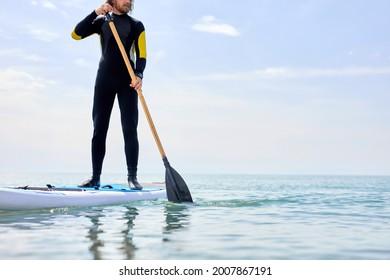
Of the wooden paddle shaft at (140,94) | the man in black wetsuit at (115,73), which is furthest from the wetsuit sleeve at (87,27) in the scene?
the wooden paddle shaft at (140,94)

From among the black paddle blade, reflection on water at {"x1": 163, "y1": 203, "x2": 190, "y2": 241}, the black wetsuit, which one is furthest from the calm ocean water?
the black wetsuit

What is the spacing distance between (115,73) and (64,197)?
7.69 ft

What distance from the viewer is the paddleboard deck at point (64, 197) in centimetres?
687

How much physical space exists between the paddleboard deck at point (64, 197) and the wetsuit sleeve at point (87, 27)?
2.61m

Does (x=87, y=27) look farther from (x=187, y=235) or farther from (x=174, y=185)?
(x=187, y=235)

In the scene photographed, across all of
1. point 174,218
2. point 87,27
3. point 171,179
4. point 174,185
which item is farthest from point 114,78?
point 174,218

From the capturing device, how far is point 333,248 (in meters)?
4.61

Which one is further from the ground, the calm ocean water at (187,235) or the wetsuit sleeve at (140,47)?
the wetsuit sleeve at (140,47)

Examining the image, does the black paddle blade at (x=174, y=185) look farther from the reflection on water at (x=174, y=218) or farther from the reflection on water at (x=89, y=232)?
the reflection on water at (x=89, y=232)

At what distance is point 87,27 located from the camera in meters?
8.40

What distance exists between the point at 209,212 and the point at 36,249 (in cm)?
356
